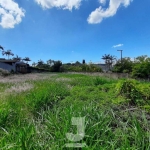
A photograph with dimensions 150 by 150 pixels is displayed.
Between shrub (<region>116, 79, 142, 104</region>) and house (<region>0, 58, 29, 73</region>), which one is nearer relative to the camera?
shrub (<region>116, 79, 142, 104</region>)

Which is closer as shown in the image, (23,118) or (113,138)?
(113,138)

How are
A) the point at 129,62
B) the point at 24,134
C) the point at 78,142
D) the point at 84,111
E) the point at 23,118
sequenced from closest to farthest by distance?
1. the point at 78,142
2. the point at 24,134
3. the point at 84,111
4. the point at 23,118
5. the point at 129,62

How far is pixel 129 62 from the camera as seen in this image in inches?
1171

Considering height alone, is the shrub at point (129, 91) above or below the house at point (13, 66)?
below

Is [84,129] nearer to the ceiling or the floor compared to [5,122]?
nearer to the ceiling

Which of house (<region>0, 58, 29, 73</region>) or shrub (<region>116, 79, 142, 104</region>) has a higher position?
house (<region>0, 58, 29, 73</region>)

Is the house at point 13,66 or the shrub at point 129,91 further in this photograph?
the house at point 13,66

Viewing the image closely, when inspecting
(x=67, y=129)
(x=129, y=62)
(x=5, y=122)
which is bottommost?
(x=5, y=122)

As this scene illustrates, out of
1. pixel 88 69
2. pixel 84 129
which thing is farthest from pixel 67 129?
pixel 88 69

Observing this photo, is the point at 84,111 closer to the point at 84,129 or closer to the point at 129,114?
the point at 84,129

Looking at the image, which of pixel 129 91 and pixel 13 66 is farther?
pixel 13 66

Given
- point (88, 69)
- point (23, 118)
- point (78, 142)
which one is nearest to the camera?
point (78, 142)

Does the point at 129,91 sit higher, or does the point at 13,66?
the point at 13,66

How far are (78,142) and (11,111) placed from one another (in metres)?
1.97
